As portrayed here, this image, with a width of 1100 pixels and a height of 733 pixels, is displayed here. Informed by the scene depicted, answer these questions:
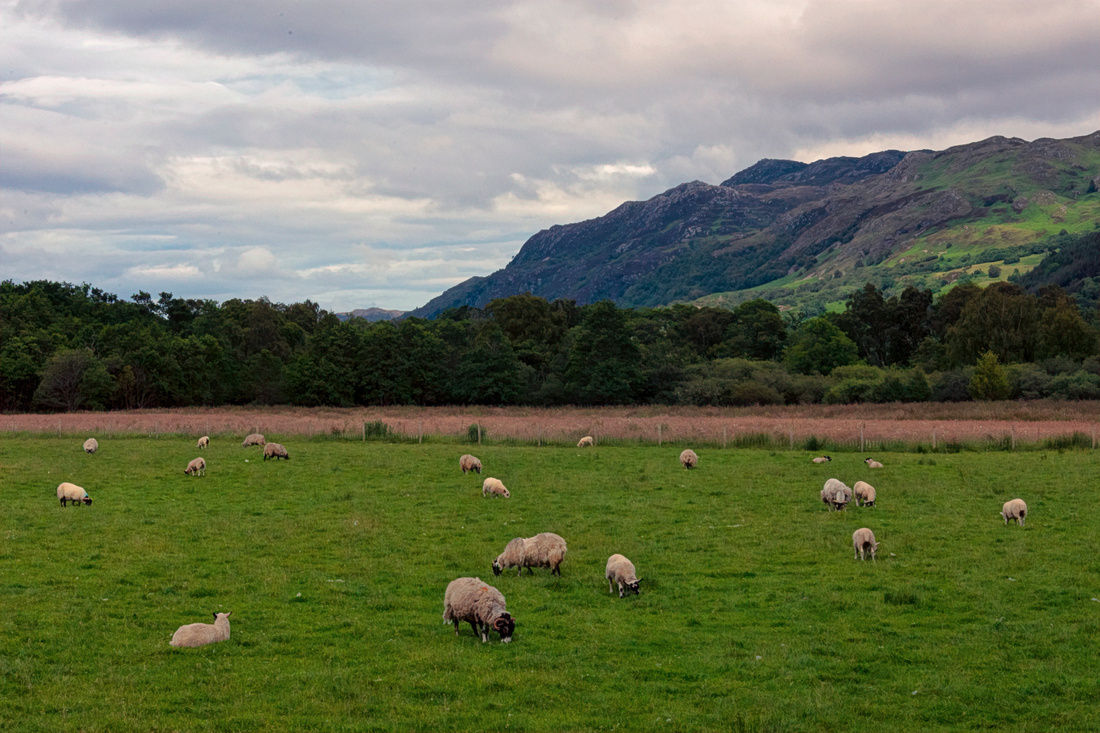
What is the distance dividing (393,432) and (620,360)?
43783 millimetres

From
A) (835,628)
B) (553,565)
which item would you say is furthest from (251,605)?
(835,628)

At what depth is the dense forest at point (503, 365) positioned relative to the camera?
82.2 meters

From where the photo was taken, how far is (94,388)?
8669 cm

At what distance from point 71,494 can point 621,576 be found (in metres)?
20.3

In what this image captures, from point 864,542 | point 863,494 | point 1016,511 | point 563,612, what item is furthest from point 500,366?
point 563,612

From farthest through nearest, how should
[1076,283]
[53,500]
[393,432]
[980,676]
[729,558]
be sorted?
[1076,283], [393,432], [53,500], [729,558], [980,676]

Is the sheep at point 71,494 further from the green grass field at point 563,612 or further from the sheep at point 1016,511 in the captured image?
the sheep at point 1016,511

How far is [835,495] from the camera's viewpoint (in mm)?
26406

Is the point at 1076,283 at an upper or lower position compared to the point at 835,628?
upper

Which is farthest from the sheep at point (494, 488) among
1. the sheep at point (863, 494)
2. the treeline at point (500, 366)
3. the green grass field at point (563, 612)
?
the treeline at point (500, 366)

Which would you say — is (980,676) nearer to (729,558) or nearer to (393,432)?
(729,558)

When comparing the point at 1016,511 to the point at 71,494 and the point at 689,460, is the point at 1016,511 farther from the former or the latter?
the point at 71,494

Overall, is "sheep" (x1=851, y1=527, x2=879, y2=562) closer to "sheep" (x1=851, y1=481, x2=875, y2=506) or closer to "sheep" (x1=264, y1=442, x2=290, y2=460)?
"sheep" (x1=851, y1=481, x2=875, y2=506)

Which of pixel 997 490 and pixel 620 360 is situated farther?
pixel 620 360
